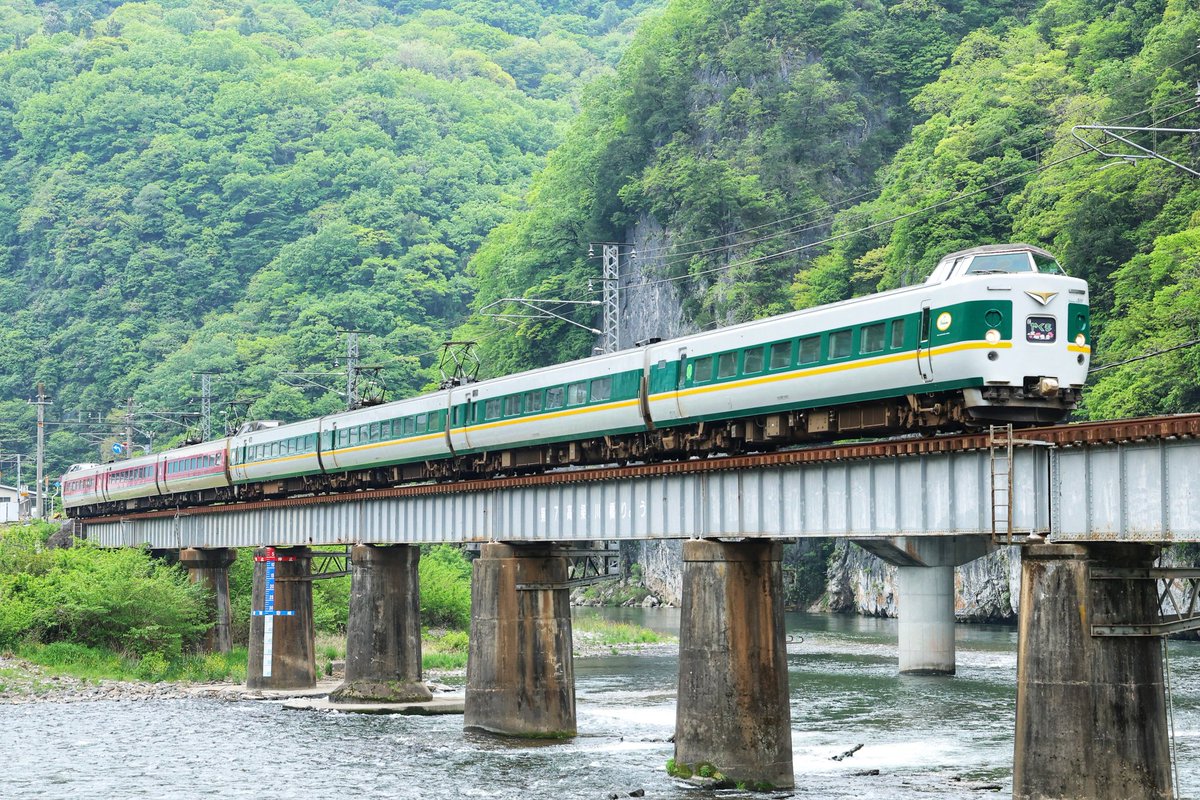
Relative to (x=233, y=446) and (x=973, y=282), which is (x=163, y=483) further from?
(x=973, y=282)

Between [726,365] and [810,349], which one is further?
[726,365]

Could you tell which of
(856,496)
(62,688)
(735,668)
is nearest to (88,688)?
(62,688)

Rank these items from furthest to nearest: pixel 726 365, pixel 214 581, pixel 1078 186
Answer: pixel 1078 186 < pixel 214 581 < pixel 726 365

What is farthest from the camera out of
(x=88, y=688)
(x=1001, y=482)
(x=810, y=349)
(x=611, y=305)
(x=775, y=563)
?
(x=88, y=688)

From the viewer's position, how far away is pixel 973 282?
28.0 meters

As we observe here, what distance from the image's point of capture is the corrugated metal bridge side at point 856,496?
23234 mm

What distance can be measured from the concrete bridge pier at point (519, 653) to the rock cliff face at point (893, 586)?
43.2 meters

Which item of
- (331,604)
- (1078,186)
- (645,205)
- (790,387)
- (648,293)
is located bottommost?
(331,604)

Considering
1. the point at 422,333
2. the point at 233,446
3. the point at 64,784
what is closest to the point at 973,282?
the point at 64,784

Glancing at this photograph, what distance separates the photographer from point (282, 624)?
191ft

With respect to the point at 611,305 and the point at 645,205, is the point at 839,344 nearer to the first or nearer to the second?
the point at 611,305

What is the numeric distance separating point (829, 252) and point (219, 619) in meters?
54.7

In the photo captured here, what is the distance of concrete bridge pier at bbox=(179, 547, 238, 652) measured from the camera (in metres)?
67.9

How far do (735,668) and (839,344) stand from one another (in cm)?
667
